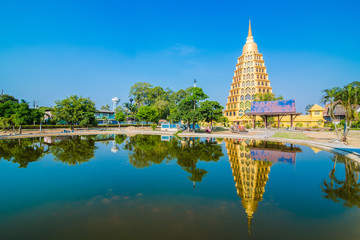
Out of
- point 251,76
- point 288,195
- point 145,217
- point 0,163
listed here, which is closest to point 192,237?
point 145,217

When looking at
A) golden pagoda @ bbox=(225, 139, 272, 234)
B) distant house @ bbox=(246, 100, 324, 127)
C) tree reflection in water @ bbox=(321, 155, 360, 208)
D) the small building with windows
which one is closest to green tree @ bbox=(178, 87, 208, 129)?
distant house @ bbox=(246, 100, 324, 127)

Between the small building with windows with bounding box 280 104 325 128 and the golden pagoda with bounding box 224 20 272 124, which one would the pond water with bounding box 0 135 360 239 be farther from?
the golden pagoda with bounding box 224 20 272 124

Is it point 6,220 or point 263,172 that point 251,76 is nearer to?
point 263,172

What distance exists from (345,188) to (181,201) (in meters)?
6.52

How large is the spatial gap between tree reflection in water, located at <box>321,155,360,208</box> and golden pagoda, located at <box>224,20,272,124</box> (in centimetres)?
4682

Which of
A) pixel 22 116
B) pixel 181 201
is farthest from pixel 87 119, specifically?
pixel 181 201

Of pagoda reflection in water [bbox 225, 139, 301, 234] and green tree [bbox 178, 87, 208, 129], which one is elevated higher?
green tree [bbox 178, 87, 208, 129]

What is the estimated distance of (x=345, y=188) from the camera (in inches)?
296

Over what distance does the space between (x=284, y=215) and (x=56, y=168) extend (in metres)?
11.1

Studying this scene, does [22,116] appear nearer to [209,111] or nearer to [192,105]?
[192,105]

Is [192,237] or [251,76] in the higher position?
[251,76]

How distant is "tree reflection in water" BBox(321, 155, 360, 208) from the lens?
6.45 m

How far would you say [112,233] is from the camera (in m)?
4.61

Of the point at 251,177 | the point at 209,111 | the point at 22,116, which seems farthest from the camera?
the point at 209,111
